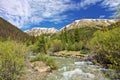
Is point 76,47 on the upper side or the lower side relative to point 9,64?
upper

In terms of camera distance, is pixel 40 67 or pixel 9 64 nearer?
pixel 9 64

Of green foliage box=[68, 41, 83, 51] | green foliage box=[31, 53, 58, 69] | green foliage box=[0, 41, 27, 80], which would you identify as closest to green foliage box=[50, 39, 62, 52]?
green foliage box=[68, 41, 83, 51]

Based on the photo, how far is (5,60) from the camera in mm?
17906

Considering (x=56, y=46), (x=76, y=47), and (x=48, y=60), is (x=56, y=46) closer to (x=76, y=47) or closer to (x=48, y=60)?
(x=76, y=47)

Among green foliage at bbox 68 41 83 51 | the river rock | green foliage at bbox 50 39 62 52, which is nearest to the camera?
the river rock

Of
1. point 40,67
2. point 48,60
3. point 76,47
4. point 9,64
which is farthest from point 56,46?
point 9,64

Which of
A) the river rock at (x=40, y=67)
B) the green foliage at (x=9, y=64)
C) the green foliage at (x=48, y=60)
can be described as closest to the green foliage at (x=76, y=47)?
the green foliage at (x=48, y=60)

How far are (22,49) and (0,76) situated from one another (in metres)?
4.16

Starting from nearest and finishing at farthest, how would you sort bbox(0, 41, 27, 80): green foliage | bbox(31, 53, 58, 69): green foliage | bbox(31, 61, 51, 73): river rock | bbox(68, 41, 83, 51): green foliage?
bbox(0, 41, 27, 80): green foliage → bbox(31, 61, 51, 73): river rock → bbox(31, 53, 58, 69): green foliage → bbox(68, 41, 83, 51): green foliage

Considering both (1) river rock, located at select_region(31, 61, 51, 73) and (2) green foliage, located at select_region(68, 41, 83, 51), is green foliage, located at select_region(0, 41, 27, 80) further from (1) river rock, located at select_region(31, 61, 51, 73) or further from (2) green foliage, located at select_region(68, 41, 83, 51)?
(2) green foliage, located at select_region(68, 41, 83, 51)

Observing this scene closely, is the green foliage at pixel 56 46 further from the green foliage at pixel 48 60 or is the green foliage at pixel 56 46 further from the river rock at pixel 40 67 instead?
the river rock at pixel 40 67

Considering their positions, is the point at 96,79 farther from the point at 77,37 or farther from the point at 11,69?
the point at 77,37

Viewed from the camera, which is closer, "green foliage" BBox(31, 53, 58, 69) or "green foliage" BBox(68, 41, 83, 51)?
"green foliage" BBox(31, 53, 58, 69)

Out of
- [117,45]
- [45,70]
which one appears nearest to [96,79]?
[117,45]
